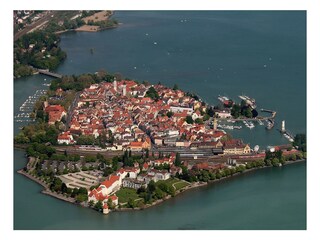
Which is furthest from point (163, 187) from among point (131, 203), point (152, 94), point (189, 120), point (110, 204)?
point (152, 94)

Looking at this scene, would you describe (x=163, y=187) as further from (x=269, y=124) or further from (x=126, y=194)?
(x=269, y=124)

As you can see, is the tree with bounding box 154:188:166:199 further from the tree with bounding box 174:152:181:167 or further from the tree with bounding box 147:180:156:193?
the tree with bounding box 174:152:181:167

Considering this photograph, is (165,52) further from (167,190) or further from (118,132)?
(167,190)

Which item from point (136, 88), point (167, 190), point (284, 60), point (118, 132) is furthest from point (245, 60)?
point (167, 190)

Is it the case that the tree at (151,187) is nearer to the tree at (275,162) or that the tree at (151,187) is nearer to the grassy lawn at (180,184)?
the grassy lawn at (180,184)

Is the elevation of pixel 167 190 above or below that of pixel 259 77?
below

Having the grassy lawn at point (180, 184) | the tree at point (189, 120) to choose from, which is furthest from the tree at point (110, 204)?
the tree at point (189, 120)

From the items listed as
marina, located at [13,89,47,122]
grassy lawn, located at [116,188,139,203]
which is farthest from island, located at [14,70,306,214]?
marina, located at [13,89,47,122]
